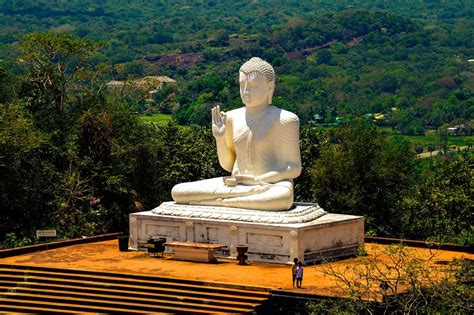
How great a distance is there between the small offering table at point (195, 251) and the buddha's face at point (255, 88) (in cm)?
394

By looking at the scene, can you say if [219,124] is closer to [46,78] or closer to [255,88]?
[255,88]

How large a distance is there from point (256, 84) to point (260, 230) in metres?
4.04

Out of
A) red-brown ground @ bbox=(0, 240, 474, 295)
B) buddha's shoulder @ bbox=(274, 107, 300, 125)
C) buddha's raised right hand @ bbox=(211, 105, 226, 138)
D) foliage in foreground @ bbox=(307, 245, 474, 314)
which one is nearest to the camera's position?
foliage in foreground @ bbox=(307, 245, 474, 314)

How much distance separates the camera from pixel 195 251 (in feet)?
98.0

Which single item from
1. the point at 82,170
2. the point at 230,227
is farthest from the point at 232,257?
the point at 82,170

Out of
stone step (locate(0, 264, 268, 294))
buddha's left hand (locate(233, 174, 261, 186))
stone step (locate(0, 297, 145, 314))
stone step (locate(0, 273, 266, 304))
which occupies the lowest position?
stone step (locate(0, 297, 145, 314))

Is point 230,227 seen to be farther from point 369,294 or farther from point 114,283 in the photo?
point 369,294

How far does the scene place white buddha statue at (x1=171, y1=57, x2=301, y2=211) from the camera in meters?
31.2

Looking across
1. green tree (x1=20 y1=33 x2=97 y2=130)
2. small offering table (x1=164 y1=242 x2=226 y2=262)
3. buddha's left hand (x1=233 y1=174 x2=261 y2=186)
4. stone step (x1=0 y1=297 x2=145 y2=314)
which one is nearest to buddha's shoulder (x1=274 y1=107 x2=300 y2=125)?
→ buddha's left hand (x1=233 y1=174 x2=261 y2=186)

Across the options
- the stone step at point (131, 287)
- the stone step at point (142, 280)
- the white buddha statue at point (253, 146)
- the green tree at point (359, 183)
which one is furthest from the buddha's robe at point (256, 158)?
the green tree at point (359, 183)

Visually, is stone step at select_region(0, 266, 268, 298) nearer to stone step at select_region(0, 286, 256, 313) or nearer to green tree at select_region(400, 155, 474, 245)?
stone step at select_region(0, 286, 256, 313)

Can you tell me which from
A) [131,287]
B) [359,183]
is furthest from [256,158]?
[359,183]

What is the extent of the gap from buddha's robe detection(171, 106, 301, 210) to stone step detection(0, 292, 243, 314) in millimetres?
5096

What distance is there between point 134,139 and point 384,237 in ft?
26.8
